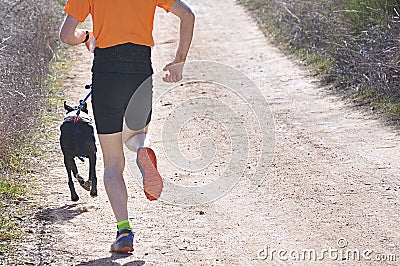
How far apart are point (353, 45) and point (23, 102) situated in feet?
17.5

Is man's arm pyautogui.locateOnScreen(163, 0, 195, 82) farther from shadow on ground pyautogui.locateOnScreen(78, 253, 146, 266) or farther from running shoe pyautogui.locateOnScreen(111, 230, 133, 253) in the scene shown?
shadow on ground pyautogui.locateOnScreen(78, 253, 146, 266)

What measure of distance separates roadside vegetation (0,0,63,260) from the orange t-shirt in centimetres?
153

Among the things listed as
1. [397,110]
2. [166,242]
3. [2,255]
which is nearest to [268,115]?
[397,110]

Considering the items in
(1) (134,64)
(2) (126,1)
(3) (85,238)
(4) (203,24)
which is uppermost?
(2) (126,1)

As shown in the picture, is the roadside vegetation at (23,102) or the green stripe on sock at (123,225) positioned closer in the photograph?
the green stripe on sock at (123,225)

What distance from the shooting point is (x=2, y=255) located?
4.88m

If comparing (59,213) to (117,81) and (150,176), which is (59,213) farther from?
(117,81)

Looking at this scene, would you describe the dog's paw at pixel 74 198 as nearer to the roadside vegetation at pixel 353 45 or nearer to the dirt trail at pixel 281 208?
the dirt trail at pixel 281 208

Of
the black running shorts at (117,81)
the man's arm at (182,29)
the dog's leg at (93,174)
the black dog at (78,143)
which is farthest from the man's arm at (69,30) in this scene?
the dog's leg at (93,174)

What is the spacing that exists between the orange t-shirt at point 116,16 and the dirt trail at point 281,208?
137cm

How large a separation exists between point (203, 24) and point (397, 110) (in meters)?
→ 8.90

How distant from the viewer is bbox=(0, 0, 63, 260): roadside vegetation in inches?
234

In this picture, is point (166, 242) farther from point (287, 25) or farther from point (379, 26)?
point (287, 25)

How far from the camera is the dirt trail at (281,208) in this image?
4.96 meters
